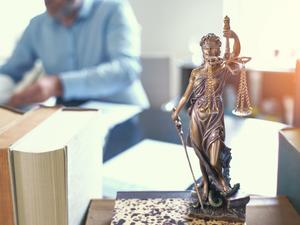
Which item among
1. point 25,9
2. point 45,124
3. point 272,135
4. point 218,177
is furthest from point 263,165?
point 25,9

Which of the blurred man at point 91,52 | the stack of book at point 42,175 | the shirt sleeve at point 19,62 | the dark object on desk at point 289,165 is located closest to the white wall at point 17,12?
the stack of book at point 42,175

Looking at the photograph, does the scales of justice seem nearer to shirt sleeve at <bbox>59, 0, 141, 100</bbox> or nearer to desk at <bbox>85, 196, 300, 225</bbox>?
desk at <bbox>85, 196, 300, 225</bbox>

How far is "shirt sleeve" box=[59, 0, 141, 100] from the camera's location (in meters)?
1.53

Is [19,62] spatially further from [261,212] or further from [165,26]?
[261,212]

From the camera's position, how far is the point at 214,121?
54cm

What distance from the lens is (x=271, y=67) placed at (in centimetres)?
89

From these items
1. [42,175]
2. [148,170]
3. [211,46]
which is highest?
[211,46]

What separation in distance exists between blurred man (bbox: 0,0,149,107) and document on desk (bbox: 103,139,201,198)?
59 centimetres

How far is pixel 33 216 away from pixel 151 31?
176 centimetres

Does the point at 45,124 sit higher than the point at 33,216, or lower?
higher

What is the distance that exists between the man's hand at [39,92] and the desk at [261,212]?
78 centimetres

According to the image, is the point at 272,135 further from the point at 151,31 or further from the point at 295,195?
the point at 151,31

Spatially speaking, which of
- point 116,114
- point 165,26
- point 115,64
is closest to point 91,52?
point 115,64

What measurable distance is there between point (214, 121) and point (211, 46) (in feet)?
0.32
